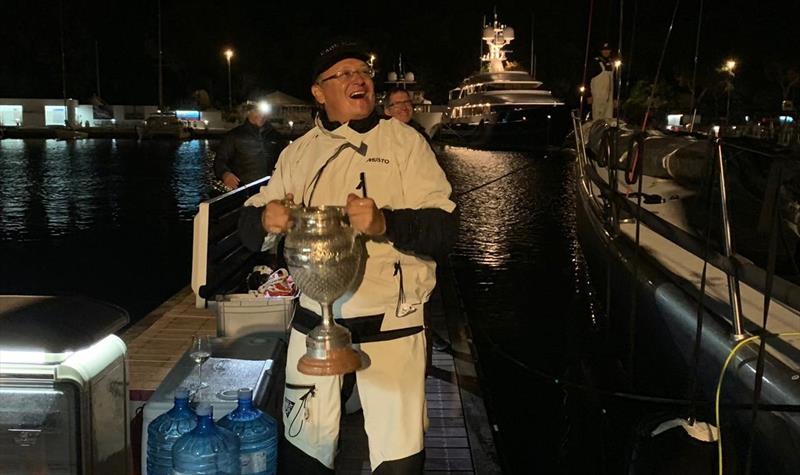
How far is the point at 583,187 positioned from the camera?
1133 cm

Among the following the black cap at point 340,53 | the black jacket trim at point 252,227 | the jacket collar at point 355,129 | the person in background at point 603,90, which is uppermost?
the person in background at point 603,90

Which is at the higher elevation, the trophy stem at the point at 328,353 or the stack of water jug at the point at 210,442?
the trophy stem at the point at 328,353

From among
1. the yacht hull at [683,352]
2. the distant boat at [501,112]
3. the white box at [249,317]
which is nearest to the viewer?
the yacht hull at [683,352]

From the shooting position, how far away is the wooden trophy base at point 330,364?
265 centimetres

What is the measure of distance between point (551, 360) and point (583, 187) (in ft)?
12.1

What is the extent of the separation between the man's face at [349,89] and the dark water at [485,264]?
2723 mm

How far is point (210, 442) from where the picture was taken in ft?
9.14

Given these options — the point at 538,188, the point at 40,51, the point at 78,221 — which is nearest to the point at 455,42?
the point at 40,51

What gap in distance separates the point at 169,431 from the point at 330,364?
81 centimetres

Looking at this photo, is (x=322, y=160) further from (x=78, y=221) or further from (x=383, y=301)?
(x=78, y=221)

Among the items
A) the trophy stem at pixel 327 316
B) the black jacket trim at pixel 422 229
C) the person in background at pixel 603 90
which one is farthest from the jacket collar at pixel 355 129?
the person in background at pixel 603 90

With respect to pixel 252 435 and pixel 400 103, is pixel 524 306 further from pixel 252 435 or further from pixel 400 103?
pixel 252 435

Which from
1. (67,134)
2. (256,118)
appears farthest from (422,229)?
(67,134)

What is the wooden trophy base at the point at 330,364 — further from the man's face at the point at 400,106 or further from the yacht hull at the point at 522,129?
the yacht hull at the point at 522,129
